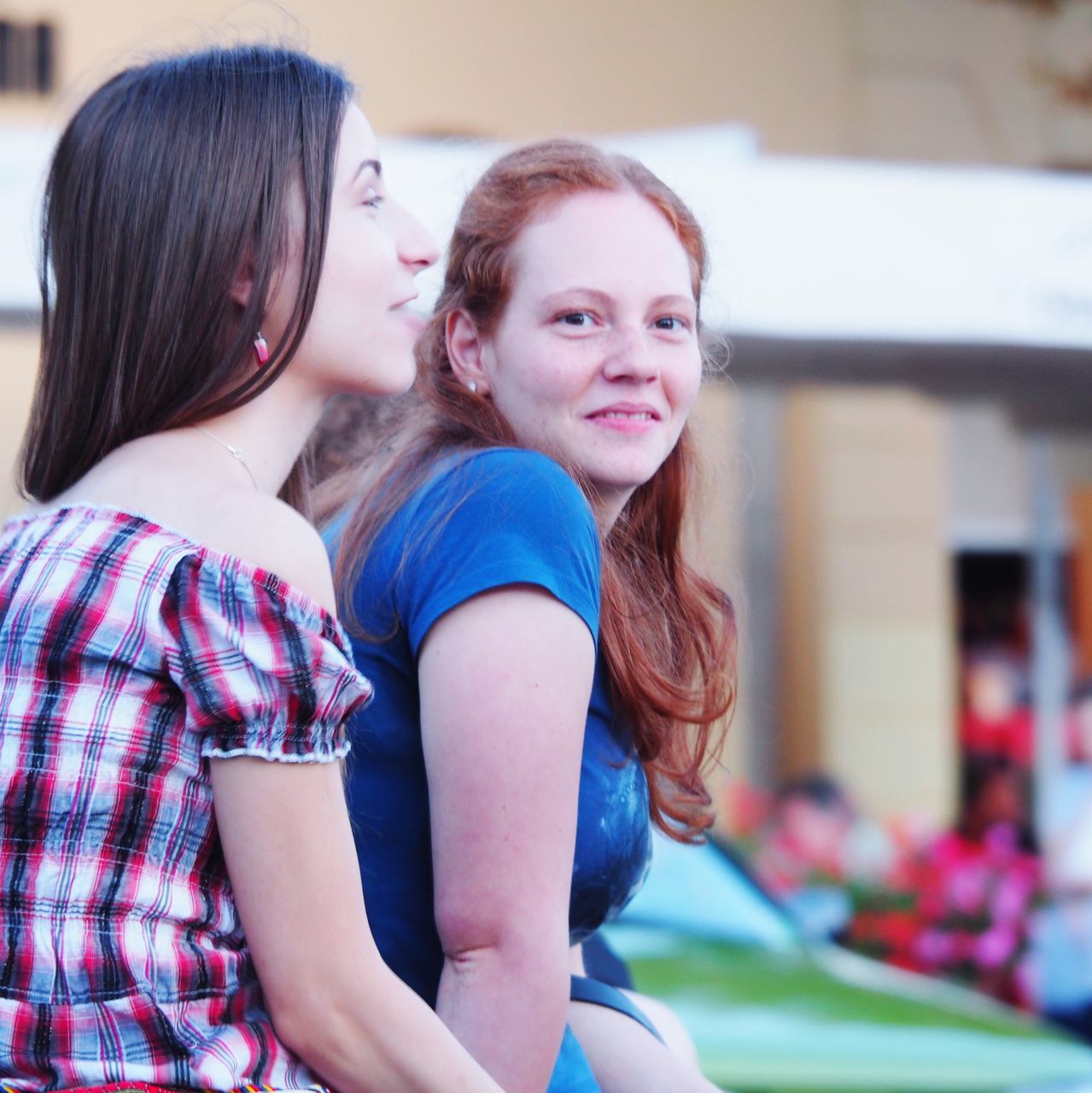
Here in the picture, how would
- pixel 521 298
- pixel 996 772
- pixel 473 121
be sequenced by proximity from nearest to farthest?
pixel 521 298, pixel 473 121, pixel 996 772

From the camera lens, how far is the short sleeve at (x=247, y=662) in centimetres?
116

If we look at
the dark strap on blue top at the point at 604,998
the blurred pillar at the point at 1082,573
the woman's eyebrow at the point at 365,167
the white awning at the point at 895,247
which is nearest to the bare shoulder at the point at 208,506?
the woman's eyebrow at the point at 365,167

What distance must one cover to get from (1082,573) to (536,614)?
8.79m

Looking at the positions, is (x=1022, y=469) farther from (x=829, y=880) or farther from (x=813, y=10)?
(x=829, y=880)

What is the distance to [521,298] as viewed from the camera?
172 centimetres

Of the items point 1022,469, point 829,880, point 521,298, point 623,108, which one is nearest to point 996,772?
point 1022,469

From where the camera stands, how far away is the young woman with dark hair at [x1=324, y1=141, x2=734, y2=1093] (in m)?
1.40

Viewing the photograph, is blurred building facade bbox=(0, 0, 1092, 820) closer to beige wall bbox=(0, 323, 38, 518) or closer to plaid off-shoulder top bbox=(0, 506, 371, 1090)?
beige wall bbox=(0, 323, 38, 518)

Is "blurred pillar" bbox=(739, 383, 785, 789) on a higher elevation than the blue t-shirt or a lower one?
lower

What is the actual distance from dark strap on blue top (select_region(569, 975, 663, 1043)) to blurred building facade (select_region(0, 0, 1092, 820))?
682 centimetres

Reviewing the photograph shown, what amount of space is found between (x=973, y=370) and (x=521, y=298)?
206 inches

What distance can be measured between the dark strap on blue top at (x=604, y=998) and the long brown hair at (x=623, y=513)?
0.20m

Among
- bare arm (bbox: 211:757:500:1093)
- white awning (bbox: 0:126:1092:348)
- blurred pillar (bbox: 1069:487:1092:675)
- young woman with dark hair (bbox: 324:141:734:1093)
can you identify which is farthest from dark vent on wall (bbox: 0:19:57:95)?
bare arm (bbox: 211:757:500:1093)

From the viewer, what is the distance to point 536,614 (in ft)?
4.59
